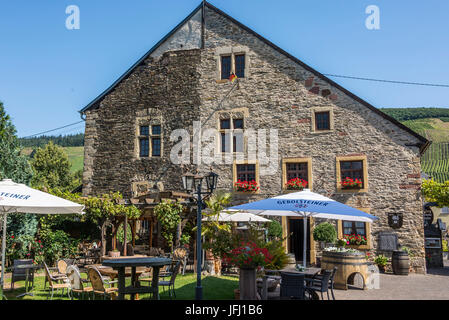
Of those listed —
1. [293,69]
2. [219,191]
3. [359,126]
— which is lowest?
[219,191]

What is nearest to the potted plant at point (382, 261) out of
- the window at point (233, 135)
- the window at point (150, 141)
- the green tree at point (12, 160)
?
the window at point (233, 135)

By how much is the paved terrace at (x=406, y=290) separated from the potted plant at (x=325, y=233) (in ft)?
6.35

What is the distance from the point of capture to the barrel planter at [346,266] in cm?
930

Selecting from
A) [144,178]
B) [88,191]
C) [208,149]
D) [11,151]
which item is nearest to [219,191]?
[208,149]

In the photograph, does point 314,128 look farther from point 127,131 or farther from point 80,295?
point 80,295

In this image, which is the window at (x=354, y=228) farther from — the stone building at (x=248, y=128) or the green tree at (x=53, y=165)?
the green tree at (x=53, y=165)

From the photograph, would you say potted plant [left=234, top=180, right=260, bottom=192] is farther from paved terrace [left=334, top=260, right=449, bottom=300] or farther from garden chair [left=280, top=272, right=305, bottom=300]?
garden chair [left=280, top=272, right=305, bottom=300]

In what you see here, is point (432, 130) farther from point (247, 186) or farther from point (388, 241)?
point (247, 186)

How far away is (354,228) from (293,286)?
7.95 m

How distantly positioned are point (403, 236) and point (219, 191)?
671cm

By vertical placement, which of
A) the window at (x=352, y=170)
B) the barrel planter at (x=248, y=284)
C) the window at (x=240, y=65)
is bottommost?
the barrel planter at (x=248, y=284)

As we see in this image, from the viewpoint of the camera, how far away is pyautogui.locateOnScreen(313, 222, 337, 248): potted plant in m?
13.3

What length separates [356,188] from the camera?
1388cm
